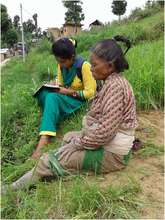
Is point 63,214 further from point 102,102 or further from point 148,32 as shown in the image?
point 148,32

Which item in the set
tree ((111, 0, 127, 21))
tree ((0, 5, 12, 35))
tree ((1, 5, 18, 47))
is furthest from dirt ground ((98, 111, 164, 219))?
tree ((111, 0, 127, 21))

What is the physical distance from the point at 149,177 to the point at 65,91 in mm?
1552

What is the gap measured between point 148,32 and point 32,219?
11485 millimetres

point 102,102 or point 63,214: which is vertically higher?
point 102,102

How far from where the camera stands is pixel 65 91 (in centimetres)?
464

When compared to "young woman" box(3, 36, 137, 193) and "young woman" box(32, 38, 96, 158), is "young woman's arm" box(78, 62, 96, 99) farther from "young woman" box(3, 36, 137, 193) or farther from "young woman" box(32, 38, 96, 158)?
"young woman" box(3, 36, 137, 193)

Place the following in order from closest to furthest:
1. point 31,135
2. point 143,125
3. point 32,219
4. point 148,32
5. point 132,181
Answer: point 32,219, point 132,181, point 143,125, point 31,135, point 148,32

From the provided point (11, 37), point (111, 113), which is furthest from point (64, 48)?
point (11, 37)

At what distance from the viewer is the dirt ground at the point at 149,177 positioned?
2988mm

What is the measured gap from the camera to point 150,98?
16.9ft

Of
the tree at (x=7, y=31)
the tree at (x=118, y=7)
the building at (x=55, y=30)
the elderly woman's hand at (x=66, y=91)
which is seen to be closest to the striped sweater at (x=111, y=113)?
the elderly woman's hand at (x=66, y=91)

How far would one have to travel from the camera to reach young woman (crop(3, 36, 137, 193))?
329 cm

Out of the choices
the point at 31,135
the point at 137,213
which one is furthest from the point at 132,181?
the point at 31,135

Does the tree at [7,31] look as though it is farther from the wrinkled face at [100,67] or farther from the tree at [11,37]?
the wrinkled face at [100,67]
